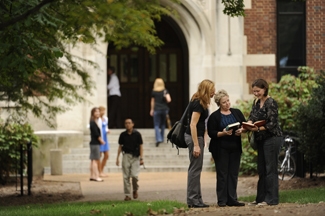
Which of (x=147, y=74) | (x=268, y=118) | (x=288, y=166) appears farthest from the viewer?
(x=147, y=74)

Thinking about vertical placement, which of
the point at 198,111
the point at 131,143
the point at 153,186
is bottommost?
the point at 153,186

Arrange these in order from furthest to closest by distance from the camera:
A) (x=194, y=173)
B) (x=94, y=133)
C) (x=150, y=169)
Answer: (x=150, y=169), (x=94, y=133), (x=194, y=173)

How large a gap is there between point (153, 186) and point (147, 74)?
906 cm

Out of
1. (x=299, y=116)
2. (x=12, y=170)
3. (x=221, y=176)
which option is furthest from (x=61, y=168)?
(x=221, y=176)

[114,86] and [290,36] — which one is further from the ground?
[290,36]

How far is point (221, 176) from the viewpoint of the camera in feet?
45.5

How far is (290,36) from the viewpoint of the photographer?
1061 inches

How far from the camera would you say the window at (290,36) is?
87.7 feet

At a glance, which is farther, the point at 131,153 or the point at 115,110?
the point at 115,110

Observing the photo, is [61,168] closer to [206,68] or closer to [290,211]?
[206,68]

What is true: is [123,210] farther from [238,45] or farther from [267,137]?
[238,45]

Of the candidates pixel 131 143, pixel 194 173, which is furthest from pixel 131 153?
pixel 194 173

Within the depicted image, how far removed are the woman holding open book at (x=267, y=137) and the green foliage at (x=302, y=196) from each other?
0.66 m

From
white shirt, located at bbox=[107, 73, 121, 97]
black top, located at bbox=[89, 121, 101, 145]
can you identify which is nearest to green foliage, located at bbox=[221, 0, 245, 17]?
black top, located at bbox=[89, 121, 101, 145]
